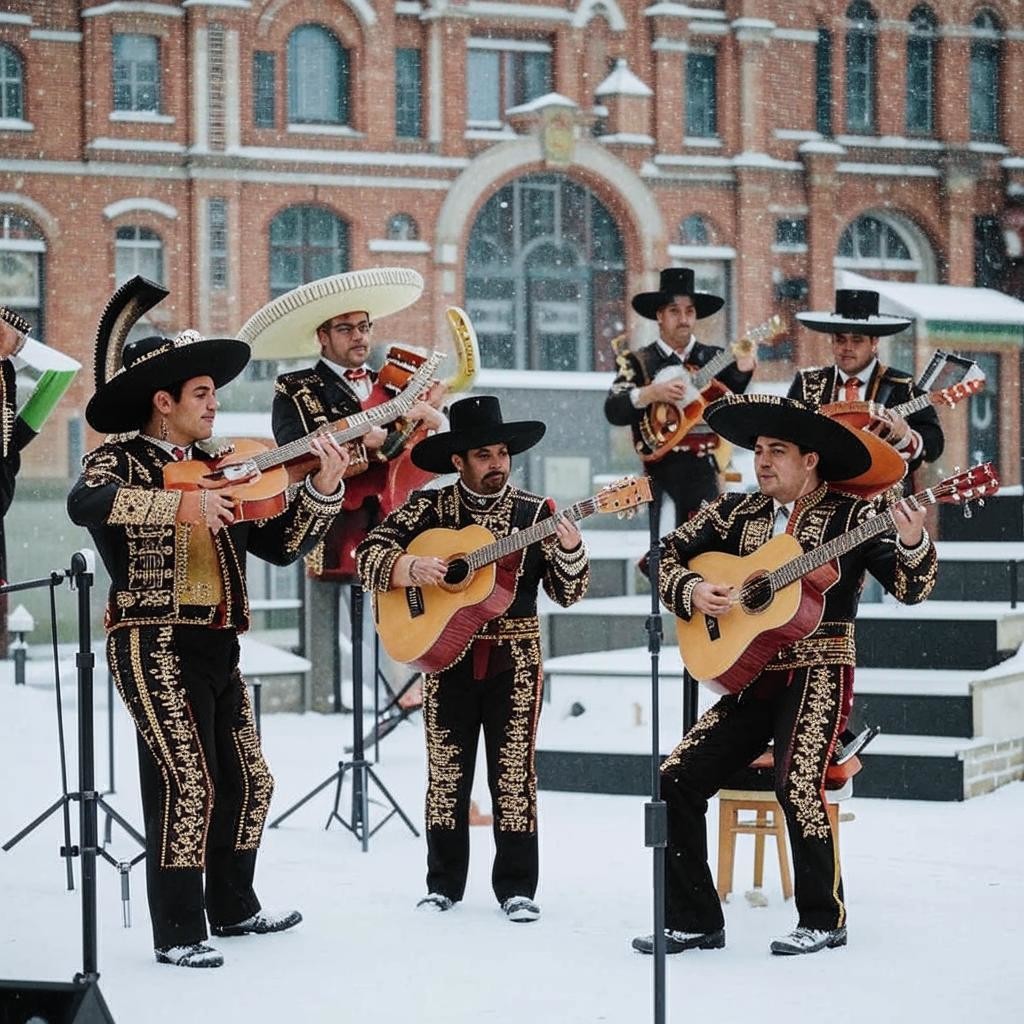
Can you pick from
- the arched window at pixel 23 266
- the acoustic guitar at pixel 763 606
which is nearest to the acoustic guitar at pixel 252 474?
the acoustic guitar at pixel 763 606

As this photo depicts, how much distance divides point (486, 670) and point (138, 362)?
1.57m

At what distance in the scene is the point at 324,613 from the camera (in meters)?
13.4

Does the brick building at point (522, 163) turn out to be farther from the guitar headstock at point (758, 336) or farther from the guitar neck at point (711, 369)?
the guitar headstock at point (758, 336)

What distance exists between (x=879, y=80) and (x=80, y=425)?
32.9ft

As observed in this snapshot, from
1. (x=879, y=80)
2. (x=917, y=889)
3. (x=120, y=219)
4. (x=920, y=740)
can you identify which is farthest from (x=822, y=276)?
(x=917, y=889)

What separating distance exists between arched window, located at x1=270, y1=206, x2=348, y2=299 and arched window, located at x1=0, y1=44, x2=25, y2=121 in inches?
109

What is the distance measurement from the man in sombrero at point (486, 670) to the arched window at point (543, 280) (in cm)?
1458

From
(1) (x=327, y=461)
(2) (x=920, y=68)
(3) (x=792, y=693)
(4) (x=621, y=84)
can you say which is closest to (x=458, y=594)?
(1) (x=327, y=461)

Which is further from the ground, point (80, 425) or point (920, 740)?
point (80, 425)

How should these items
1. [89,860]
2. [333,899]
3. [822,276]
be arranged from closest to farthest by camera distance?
[89,860]
[333,899]
[822,276]

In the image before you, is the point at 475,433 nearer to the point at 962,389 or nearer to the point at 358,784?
the point at 962,389

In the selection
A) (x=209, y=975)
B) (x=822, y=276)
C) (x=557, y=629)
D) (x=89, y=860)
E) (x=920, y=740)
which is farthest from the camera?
(x=822, y=276)

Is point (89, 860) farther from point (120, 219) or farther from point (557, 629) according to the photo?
point (120, 219)

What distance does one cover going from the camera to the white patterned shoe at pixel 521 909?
6297mm
